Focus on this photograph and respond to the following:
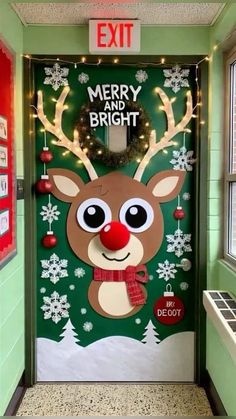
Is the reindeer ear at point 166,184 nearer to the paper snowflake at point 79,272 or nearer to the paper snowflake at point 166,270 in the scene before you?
the paper snowflake at point 166,270

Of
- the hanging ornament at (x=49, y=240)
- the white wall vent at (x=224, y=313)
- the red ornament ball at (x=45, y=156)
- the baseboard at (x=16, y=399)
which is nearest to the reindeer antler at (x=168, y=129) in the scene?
the red ornament ball at (x=45, y=156)

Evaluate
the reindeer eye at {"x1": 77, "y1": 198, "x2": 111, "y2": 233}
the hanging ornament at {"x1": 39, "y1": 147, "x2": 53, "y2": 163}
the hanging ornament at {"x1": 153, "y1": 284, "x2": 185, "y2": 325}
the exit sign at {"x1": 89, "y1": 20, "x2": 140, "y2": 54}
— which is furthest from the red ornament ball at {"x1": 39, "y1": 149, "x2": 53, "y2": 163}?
the hanging ornament at {"x1": 153, "y1": 284, "x2": 185, "y2": 325}

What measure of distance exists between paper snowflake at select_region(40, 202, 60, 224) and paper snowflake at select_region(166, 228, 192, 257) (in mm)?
771

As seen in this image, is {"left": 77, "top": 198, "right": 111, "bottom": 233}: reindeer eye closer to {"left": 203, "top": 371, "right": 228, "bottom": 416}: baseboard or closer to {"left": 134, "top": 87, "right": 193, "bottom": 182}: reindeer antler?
{"left": 134, "top": 87, "right": 193, "bottom": 182}: reindeer antler

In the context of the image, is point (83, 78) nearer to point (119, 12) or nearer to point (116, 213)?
point (119, 12)

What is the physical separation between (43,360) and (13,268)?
766 mm

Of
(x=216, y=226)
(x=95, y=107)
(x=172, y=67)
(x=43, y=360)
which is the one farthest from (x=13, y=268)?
(x=172, y=67)

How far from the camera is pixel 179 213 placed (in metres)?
2.79

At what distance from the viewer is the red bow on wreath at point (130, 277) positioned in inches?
110

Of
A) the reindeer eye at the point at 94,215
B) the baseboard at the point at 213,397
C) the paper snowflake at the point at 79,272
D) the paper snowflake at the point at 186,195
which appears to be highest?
the paper snowflake at the point at 186,195

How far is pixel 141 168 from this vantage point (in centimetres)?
276

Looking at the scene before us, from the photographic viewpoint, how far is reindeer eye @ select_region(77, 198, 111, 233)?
278 cm

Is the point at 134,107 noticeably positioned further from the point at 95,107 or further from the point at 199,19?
the point at 199,19

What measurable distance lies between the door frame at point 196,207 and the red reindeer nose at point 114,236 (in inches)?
18.4
